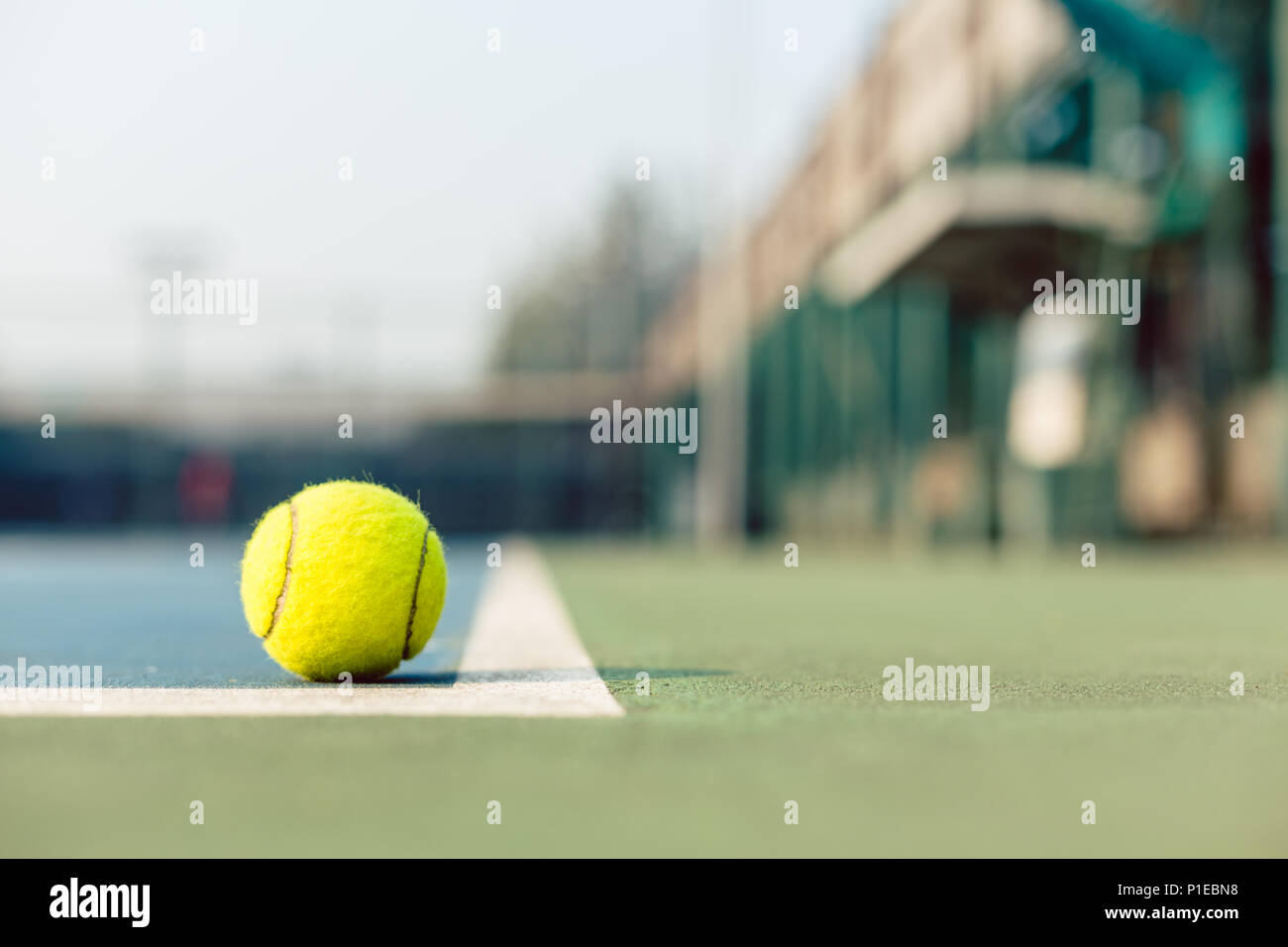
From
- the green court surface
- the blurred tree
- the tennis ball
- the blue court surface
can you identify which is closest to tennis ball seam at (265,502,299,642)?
the tennis ball

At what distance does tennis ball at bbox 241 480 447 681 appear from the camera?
3283 mm

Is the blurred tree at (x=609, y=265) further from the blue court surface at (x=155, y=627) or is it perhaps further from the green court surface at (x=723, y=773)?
the green court surface at (x=723, y=773)

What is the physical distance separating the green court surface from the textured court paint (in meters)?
0.70

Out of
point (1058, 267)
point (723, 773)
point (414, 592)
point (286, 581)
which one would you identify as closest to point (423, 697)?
point (414, 592)

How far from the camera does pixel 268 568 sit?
3.37m

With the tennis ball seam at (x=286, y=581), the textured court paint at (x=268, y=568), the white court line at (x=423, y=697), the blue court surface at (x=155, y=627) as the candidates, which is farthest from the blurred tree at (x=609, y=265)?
the tennis ball seam at (x=286, y=581)

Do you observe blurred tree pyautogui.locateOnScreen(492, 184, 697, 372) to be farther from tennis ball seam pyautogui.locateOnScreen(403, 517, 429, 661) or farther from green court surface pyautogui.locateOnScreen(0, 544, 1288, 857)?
green court surface pyautogui.locateOnScreen(0, 544, 1288, 857)

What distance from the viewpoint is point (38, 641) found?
521 cm

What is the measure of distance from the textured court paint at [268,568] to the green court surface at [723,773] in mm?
703

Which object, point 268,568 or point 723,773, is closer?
point 723,773

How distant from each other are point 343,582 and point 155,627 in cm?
286

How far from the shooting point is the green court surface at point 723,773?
182 centimetres

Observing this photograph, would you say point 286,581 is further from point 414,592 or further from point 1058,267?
point 1058,267
